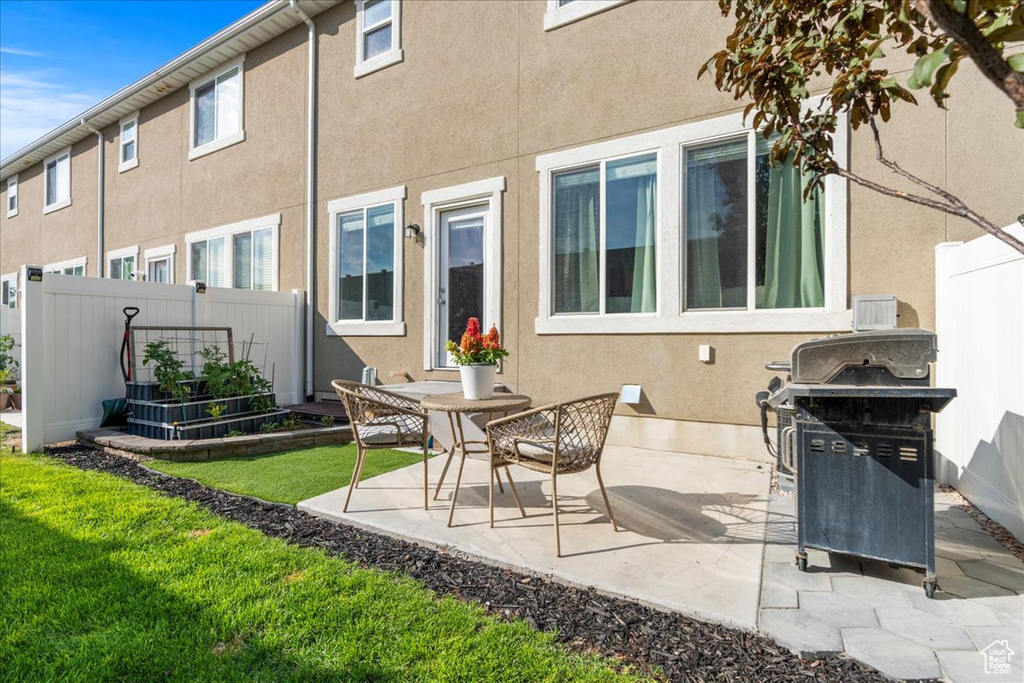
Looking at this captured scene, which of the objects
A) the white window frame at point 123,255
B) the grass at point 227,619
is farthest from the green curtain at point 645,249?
the white window frame at point 123,255

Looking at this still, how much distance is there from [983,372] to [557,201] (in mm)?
4124

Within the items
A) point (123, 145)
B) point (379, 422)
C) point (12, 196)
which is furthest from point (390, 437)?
point (12, 196)

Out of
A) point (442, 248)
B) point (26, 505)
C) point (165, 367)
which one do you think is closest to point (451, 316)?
point (442, 248)

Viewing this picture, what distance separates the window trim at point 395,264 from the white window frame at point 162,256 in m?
4.62

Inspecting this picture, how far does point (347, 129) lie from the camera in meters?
8.09

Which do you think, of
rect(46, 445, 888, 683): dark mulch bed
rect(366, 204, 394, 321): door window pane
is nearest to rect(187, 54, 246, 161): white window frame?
rect(366, 204, 394, 321): door window pane

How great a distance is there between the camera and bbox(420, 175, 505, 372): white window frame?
6.50m

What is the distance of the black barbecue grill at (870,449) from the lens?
251 centimetres

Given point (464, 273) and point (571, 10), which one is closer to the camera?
point (571, 10)

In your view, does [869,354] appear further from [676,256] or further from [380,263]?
[380,263]

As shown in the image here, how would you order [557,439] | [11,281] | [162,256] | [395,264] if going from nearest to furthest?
[557,439] < [395,264] < [162,256] < [11,281]

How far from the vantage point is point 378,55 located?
25.6 feet

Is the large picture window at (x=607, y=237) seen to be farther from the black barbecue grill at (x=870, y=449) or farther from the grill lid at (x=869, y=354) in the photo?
the black barbecue grill at (x=870, y=449)

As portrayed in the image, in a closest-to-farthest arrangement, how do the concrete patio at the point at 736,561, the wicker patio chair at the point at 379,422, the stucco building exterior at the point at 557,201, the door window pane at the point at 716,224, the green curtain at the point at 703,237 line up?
the concrete patio at the point at 736,561, the wicker patio chair at the point at 379,422, the stucco building exterior at the point at 557,201, the door window pane at the point at 716,224, the green curtain at the point at 703,237
